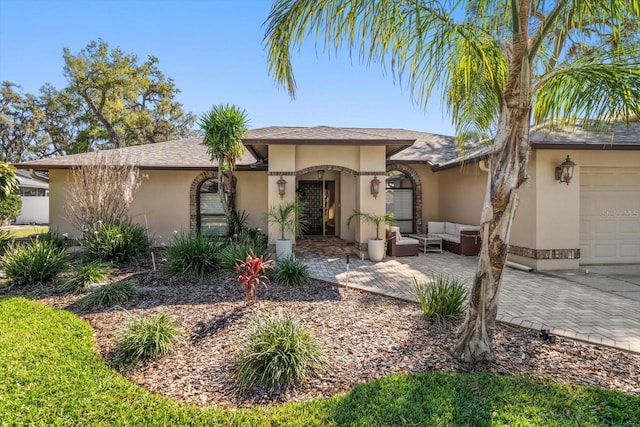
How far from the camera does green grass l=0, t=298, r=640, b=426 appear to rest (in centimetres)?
294

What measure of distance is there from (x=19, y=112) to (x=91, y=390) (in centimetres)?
4038

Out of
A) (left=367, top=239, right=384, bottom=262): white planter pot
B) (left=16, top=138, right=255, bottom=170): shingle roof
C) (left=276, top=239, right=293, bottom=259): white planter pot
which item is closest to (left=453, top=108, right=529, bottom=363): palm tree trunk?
(left=367, top=239, right=384, bottom=262): white planter pot

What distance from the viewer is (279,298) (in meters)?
6.35

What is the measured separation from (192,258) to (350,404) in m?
5.86

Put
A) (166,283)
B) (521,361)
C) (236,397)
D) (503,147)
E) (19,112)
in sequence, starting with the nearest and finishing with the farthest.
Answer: (236,397)
(503,147)
(521,361)
(166,283)
(19,112)

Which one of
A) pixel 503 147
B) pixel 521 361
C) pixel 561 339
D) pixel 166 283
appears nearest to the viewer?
pixel 503 147

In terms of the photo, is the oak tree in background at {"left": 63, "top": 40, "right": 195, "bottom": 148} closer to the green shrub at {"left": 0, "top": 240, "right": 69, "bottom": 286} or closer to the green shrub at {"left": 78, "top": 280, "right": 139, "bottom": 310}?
the green shrub at {"left": 0, "top": 240, "right": 69, "bottom": 286}

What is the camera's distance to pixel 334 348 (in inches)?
171

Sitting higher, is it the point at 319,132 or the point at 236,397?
the point at 319,132

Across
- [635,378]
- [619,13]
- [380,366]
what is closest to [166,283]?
[380,366]

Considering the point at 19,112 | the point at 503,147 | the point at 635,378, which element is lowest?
the point at 635,378

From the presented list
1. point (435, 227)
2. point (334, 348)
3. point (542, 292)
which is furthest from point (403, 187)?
point (334, 348)

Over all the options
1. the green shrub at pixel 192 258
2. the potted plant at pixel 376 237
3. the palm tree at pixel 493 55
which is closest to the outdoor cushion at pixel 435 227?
the potted plant at pixel 376 237

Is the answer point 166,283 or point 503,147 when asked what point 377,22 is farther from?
point 166,283
